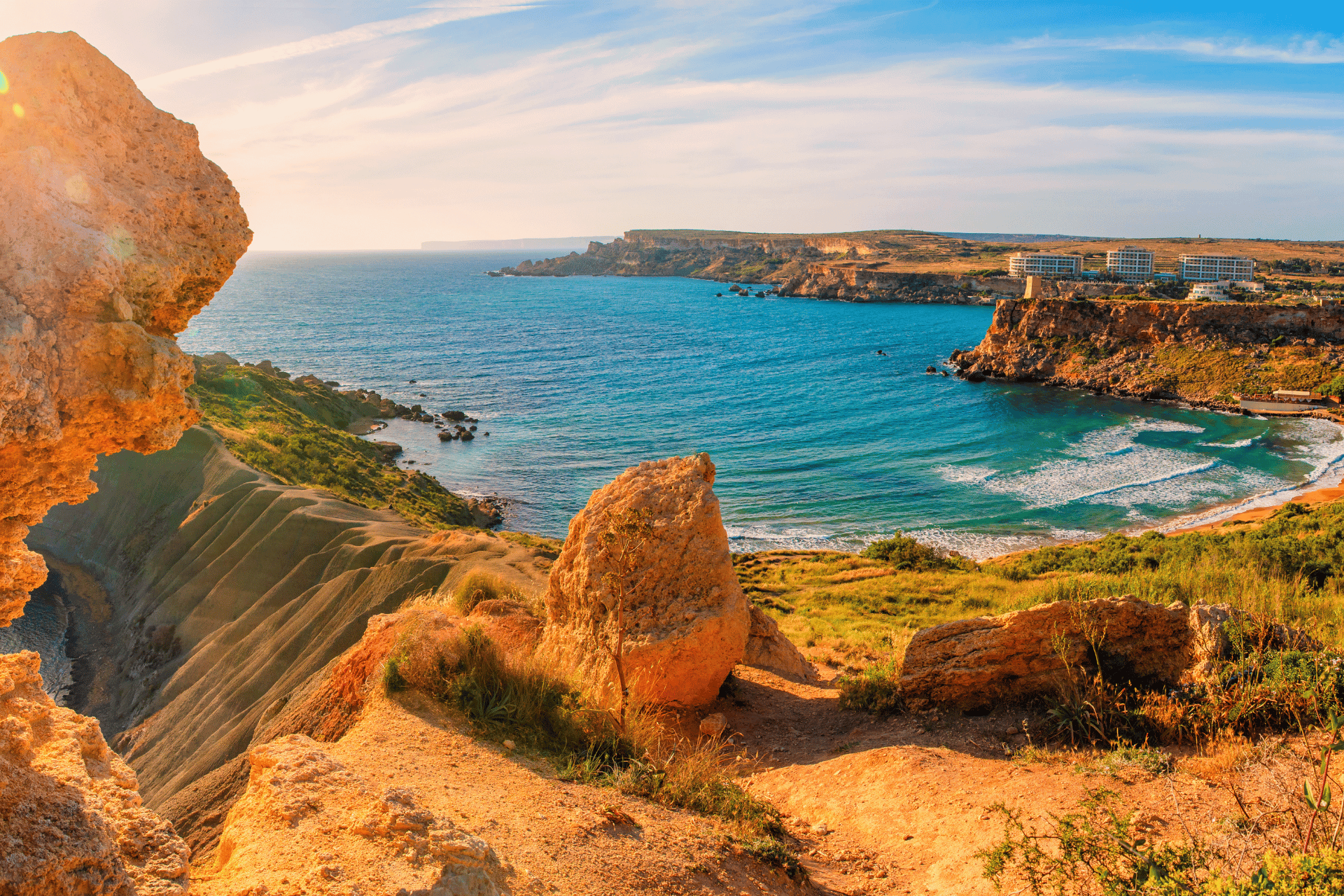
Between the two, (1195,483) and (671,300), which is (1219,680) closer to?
(1195,483)

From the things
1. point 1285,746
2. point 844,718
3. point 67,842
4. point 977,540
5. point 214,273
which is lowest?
point 977,540

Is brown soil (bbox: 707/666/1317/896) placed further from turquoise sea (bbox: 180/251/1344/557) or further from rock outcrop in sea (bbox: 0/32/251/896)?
turquoise sea (bbox: 180/251/1344/557)

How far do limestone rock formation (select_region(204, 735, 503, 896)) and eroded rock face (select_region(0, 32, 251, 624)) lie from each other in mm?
2138

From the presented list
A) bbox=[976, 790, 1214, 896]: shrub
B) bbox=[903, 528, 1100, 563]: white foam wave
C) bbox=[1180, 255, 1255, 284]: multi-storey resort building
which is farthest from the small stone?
bbox=[1180, 255, 1255, 284]: multi-storey resort building

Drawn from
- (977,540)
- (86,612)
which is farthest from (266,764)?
(977,540)

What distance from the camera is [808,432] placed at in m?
51.3

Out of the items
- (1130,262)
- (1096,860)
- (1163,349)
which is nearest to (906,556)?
(1096,860)

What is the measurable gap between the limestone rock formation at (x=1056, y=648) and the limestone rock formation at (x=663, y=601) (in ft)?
8.83

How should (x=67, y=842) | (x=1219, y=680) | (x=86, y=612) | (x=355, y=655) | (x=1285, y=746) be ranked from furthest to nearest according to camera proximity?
1. (x=86, y=612)
2. (x=355, y=655)
3. (x=1219, y=680)
4. (x=1285, y=746)
5. (x=67, y=842)

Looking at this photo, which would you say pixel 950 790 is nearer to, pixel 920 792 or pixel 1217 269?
pixel 920 792

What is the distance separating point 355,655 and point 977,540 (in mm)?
29594

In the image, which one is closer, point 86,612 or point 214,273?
point 214,273

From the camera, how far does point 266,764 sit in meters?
5.84

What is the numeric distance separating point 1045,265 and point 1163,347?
263 ft
